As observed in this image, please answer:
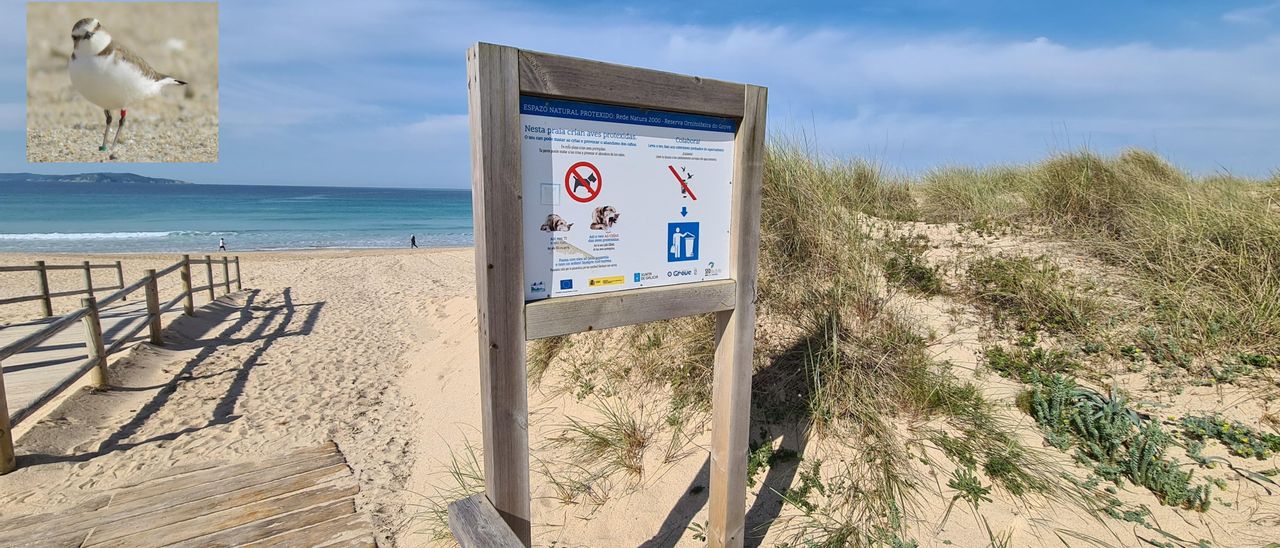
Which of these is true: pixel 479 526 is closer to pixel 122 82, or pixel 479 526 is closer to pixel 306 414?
pixel 306 414

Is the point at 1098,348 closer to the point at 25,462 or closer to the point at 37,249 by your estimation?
the point at 25,462

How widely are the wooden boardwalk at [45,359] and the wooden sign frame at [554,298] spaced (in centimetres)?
520

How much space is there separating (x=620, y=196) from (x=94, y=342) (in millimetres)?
6780

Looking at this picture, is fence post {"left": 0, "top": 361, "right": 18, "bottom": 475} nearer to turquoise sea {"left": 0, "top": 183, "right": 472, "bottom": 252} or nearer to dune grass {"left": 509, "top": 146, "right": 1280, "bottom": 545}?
dune grass {"left": 509, "top": 146, "right": 1280, "bottom": 545}

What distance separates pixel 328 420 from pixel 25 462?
2111 millimetres

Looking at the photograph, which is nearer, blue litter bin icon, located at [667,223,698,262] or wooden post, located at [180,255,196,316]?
blue litter bin icon, located at [667,223,698,262]

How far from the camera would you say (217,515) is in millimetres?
3035

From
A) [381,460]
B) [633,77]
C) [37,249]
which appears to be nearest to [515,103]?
[633,77]

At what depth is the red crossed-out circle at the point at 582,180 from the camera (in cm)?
183

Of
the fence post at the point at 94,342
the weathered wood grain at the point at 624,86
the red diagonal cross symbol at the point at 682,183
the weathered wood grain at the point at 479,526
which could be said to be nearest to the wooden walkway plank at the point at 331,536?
the weathered wood grain at the point at 479,526

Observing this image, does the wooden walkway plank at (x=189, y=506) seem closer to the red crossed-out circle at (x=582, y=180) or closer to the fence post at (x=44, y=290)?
the red crossed-out circle at (x=582, y=180)

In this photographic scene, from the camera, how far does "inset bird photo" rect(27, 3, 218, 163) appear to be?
19.9 feet

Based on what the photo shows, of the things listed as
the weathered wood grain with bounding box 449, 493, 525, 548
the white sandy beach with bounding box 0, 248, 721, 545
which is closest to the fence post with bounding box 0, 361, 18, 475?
the white sandy beach with bounding box 0, 248, 721, 545

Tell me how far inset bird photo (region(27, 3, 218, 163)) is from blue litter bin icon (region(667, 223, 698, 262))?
7121 mm
